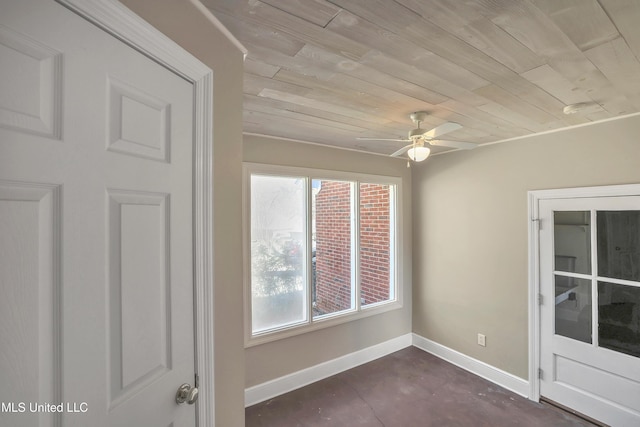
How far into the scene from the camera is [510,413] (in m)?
2.39

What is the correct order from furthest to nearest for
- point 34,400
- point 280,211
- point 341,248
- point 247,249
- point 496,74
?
point 341,248 < point 280,211 < point 247,249 < point 496,74 < point 34,400

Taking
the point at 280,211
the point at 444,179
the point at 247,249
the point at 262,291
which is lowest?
the point at 262,291

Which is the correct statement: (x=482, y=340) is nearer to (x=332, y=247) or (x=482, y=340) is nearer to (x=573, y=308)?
(x=573, y=308)

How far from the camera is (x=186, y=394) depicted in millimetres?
990

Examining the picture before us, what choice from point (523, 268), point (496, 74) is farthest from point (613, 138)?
point (496, 74)

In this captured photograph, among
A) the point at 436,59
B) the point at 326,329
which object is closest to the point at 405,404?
the point at 326,329

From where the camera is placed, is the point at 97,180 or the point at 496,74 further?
the point at 496,74

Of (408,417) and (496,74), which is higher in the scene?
(496,74)

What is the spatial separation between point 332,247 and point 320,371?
4.19 ft

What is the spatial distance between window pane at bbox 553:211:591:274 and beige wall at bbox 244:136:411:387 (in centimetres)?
150

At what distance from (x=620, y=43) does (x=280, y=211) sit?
2.41m

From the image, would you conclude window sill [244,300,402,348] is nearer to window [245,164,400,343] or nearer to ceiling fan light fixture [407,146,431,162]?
window [245,164,400,343]

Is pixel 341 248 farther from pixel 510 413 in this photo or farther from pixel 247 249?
pixel 510 413

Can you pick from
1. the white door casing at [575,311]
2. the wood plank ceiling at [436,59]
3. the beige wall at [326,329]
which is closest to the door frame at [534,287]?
the white door casing at [575,311]
